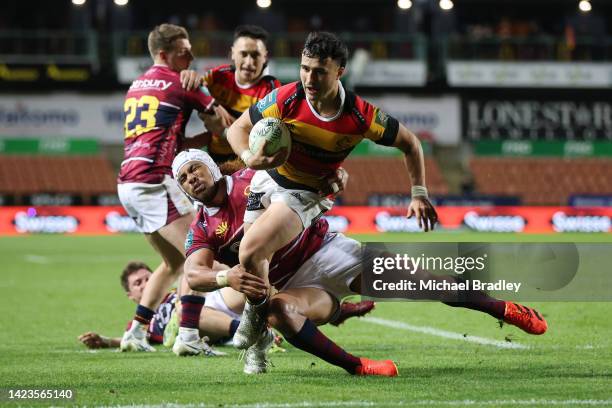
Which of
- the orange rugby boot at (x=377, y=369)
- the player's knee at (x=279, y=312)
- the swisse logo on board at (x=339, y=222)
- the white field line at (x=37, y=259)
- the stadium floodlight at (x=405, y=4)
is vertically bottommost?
the swisse logo on board at (x=339, y=222)

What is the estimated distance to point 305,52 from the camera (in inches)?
229

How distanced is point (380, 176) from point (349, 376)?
26522 millimetres

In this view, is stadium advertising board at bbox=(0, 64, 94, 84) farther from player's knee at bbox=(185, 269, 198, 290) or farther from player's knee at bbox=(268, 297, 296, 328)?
player's knee at bbox=(268, 297, 296, 328)

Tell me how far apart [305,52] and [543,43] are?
2753cm

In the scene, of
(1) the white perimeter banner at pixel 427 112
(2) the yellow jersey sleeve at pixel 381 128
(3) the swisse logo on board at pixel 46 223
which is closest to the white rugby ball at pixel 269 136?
(2) the yellow jersey sleeve at pixel 381 128

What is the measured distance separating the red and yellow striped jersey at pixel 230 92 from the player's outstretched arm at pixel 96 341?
1607mm

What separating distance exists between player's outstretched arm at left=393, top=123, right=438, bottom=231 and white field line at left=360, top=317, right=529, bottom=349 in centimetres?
182

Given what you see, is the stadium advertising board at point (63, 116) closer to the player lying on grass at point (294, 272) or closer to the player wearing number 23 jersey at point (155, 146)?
the player wearing number 23 jersey at point (155, 146)

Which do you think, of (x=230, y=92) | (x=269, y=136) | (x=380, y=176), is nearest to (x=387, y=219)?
(x=380, y=176)

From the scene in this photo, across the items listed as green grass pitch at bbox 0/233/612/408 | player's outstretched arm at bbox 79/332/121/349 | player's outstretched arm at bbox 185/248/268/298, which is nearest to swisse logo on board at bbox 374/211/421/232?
green grass pitch at bbox 0/233/612/408

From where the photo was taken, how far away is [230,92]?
27.8ft

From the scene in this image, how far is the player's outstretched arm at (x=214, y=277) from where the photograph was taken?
574cm

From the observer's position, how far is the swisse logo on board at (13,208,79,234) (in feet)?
83.7

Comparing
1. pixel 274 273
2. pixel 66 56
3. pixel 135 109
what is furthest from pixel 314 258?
pixel 66 56
